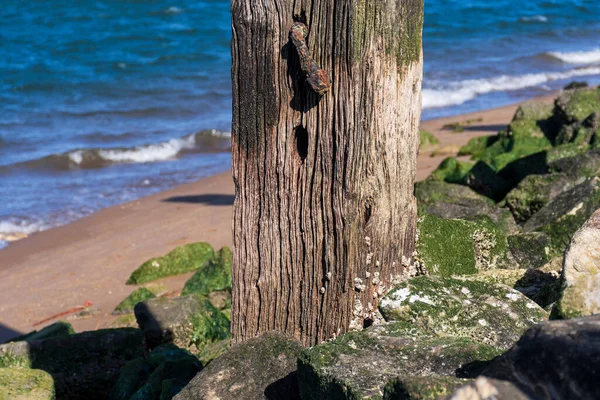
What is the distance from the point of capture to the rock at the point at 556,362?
93.5 inches

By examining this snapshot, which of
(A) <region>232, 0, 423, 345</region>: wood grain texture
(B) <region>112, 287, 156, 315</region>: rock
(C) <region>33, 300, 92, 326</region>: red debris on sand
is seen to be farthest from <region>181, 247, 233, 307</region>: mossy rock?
(A) <region>232, 0, 423, 345</region>: wood grain texture

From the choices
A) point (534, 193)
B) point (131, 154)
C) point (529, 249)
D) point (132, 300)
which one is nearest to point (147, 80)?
point (131, 154)

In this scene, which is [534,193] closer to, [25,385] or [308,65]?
[308,65]

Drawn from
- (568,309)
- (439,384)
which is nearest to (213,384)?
(439,384)

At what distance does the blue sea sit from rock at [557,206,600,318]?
9.48m

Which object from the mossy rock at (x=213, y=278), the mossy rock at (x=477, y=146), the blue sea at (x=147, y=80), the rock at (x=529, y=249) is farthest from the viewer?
the blue sea at (x=147, y=80)

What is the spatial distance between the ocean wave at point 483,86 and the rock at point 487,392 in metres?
19.0

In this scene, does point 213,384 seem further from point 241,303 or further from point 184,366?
point 184,366

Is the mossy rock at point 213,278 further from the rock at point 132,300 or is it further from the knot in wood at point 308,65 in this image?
the knot in wood at point 308,65

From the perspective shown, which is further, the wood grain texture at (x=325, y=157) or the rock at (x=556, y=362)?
the wood grain texture at (x=325, y=157)

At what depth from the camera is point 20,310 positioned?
9.18 m

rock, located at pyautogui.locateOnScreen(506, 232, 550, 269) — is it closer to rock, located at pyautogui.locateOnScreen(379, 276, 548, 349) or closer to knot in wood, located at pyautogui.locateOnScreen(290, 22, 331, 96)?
rock, located at pyautogui.locateOnScreen(379, 276, 548, 349)

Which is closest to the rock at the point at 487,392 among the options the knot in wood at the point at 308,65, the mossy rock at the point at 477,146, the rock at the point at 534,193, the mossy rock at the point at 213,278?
the knot in wood at the point at 308,65

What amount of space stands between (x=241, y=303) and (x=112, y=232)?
7480mm
